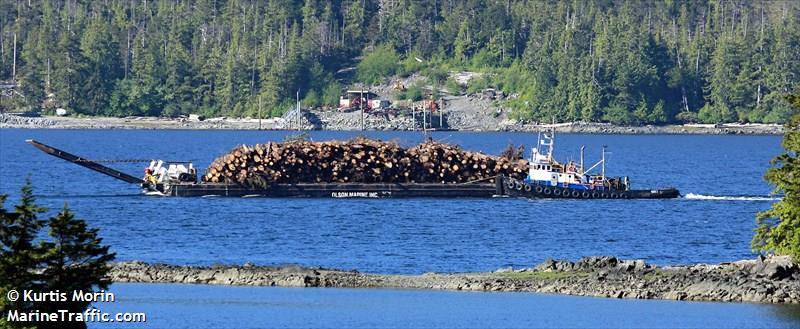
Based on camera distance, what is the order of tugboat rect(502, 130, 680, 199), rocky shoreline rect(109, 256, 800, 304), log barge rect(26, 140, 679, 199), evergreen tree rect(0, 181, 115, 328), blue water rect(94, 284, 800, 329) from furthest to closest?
1. tugboat rect(502, 130, 680, 199)
2. log barge rect(26, 140, 679, 199)
3. rocky shoreline rect(109, 256, 800, 304)
4. blue water rect(94, 284, 800, 329)
5. evergreen tree rect(0, 181, 115, 328)

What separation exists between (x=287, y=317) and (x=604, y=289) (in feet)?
30.8

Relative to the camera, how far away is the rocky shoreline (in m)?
46.3

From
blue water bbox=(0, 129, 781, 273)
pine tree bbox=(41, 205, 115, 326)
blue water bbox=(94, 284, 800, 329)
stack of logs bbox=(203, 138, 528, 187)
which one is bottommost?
blue water bbox=(0, 129, 781, 273)

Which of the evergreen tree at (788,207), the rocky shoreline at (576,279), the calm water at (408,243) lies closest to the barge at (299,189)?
the calm water at (408,243)

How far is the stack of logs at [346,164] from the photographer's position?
9394 centimetres

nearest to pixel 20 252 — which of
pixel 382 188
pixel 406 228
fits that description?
pixel 406 228

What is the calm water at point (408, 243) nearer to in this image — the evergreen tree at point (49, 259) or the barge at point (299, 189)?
the barge at point (299, 189)

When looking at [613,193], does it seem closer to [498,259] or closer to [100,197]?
[100,197]

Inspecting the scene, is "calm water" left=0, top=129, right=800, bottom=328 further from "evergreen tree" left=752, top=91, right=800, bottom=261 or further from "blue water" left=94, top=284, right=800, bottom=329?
"evergreen tree" left=752, top=91, right=800, bottom=261

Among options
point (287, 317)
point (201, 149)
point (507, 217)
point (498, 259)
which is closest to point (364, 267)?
point (498, 259)

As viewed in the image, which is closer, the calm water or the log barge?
the calm water

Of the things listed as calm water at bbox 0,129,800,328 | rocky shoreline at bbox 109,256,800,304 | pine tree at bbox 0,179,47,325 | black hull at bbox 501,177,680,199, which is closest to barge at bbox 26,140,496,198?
black hull at bbox 501,177,680,199

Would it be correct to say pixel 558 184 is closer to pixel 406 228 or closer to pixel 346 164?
pixel 346 164

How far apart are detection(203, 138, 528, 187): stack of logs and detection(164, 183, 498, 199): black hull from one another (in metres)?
0.63
